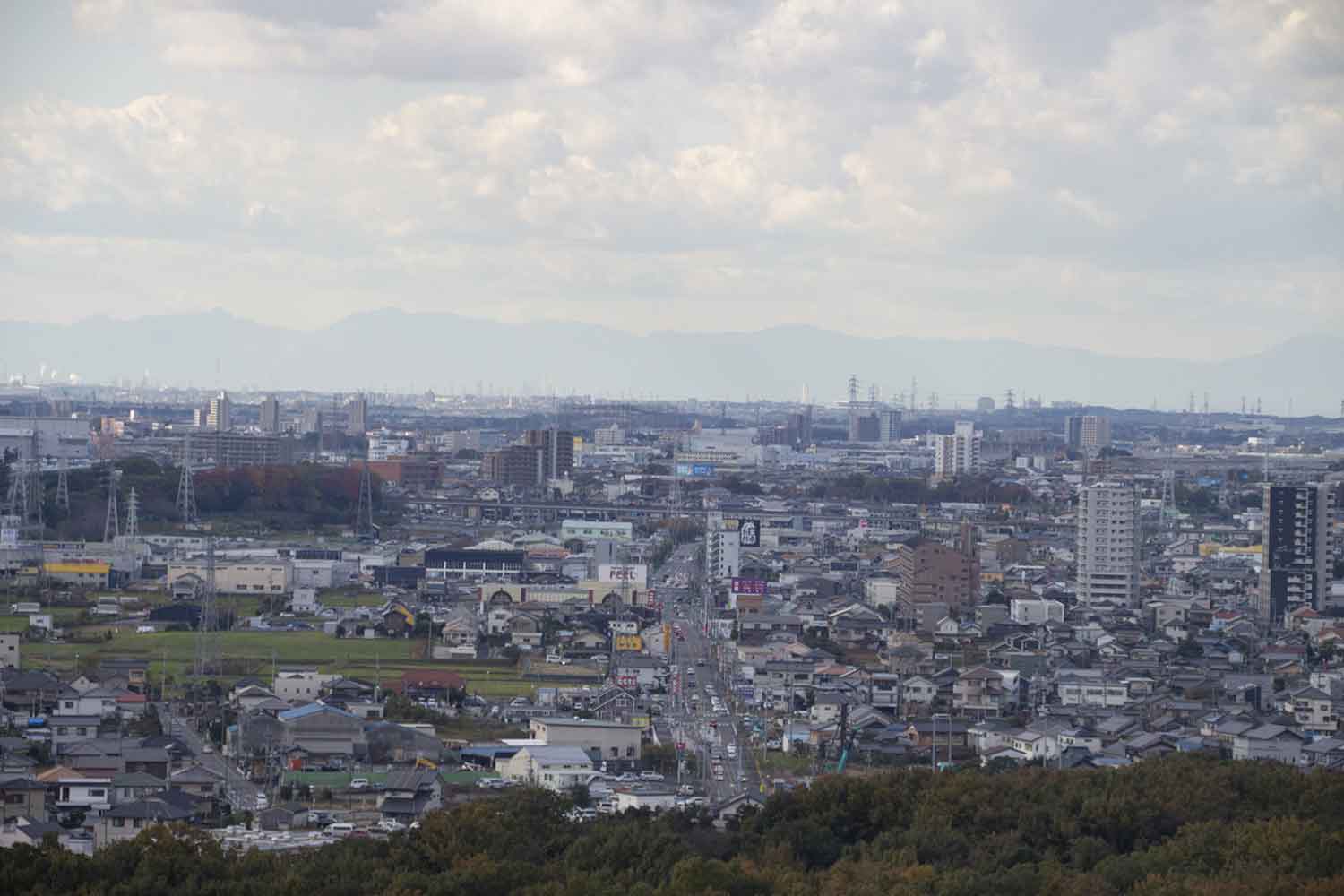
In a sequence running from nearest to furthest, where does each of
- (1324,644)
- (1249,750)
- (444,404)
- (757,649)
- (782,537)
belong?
(1249,750) → (757,649) → (1324,644) → (782,537) → (444,404)

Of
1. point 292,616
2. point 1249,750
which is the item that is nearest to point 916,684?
point 1249,750

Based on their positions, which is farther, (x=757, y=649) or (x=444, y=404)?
(x=444, y=404)

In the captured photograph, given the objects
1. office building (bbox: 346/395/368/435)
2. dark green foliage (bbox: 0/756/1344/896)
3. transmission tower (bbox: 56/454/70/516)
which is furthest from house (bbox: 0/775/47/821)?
office building (bbox: 346/395/368/435)

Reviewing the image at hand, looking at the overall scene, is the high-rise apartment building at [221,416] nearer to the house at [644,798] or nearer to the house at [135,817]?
the house at [644,798]

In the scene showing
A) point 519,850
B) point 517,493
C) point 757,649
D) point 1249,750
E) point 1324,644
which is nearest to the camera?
point 519,850

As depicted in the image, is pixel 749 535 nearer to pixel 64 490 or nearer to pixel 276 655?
pixel 64 490

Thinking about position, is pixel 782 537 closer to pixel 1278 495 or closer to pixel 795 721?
pixel 1278 495
